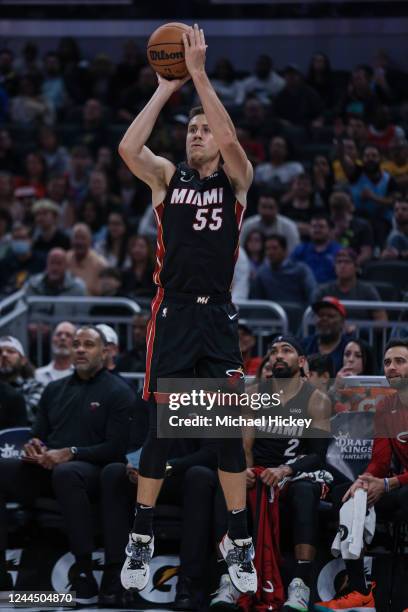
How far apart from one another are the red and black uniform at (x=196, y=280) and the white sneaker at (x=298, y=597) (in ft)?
5.76

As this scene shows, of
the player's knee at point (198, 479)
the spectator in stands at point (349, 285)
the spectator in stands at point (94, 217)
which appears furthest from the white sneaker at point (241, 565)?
the spectator in stands at point (94, 217)

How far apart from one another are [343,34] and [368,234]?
5611mm

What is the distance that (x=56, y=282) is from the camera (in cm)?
1165

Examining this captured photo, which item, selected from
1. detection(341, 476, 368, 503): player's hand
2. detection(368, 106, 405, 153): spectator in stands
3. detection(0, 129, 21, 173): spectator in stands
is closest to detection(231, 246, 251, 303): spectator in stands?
detection(368, 106, 405, 153): spectator in stands

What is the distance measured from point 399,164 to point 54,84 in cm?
636

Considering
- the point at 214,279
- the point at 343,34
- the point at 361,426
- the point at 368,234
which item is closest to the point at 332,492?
the point at 361,426

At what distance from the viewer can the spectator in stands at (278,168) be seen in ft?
45.2

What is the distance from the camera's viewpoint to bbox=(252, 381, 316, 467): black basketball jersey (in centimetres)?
802

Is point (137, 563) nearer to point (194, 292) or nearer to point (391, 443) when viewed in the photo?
point (194, 292)

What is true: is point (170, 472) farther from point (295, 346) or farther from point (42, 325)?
point (42, 325)

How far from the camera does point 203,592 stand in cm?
784

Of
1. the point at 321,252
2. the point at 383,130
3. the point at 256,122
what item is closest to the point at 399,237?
the point at 321,252

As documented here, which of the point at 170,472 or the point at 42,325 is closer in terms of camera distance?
the point at 170,472

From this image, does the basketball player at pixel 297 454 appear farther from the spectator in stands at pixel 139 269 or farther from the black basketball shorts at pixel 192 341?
the spectator in stands at pixel 139 269
